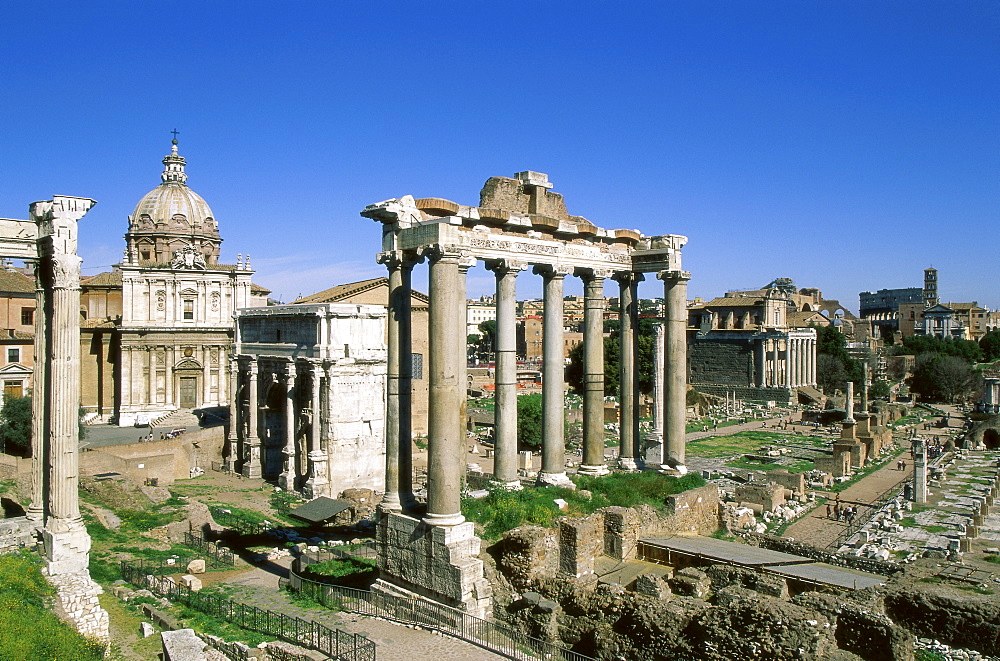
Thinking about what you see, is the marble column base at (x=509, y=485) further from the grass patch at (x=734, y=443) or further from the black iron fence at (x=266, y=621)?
the grass patch at (x=734, y=443)

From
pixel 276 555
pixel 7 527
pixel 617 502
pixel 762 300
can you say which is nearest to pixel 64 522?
pixel 7 527

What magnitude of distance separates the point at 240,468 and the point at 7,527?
23799mm

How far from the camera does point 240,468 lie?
124ft

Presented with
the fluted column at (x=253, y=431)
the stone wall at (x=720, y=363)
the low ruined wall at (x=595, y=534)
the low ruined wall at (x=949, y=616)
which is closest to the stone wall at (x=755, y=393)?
the stone wall at (x=720, y=363)

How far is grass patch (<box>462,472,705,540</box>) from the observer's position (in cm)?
1446

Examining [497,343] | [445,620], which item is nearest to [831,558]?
[497,343]

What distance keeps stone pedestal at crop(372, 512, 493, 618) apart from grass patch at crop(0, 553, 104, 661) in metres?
4.58

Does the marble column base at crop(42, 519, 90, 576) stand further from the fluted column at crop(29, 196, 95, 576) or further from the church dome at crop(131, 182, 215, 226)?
the church dome at crop(131, 182, 215, 226)

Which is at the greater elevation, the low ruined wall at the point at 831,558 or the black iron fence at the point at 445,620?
the black iron fence at the point at 445,620

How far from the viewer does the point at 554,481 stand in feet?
53.7

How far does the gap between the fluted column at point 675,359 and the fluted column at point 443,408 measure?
22.6 ft

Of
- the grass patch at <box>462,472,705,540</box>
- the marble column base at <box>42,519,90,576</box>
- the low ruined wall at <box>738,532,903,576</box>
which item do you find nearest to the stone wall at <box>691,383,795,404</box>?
the low ruined wall at <box>738,532,903,576</box>

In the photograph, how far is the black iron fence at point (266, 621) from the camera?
37.7 feet

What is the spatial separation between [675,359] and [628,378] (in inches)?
55.6
